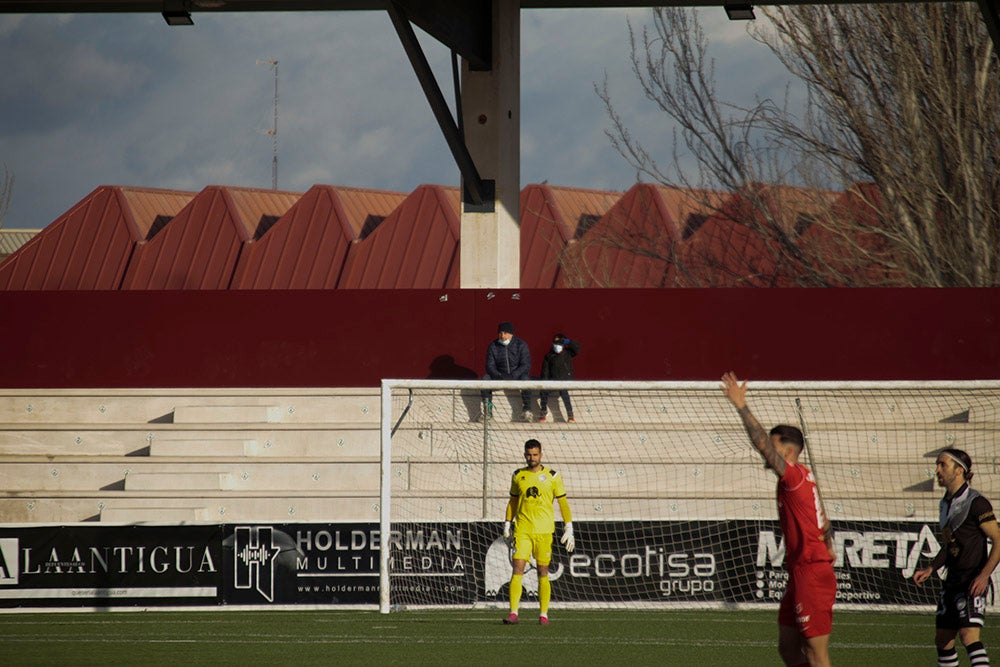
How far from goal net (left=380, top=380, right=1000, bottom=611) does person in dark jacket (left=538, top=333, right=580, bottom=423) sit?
147 millimetres

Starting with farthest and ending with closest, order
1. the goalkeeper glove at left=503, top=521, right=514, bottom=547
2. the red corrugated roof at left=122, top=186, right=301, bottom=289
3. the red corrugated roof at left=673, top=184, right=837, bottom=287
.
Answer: the red corrugated roof at left=122, top=186, right=301, bottom=289, the red corrugated roof at left=673, top=184, right=837, bottom=287, the goalkeeper glove at left=503, top=521, right=514, bottom=547

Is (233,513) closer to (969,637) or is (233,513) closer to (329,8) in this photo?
(329,8)

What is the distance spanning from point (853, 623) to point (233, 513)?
26.8ft

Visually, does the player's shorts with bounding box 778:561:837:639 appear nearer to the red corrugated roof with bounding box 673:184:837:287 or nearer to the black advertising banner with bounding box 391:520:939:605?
the black advertising banner with bounding box 391:520:939:605

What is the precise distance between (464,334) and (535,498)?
18.2 feet

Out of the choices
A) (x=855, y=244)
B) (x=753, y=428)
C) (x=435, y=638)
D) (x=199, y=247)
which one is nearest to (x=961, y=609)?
(x=753, y=428)

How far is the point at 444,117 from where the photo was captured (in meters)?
16.4

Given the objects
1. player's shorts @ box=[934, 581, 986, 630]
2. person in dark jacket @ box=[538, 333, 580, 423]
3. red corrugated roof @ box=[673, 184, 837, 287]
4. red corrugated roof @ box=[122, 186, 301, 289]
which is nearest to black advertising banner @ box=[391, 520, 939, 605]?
person in dark jacket @ box=[538, 333, 580, 423]

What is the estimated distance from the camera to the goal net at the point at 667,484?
14.6 metres

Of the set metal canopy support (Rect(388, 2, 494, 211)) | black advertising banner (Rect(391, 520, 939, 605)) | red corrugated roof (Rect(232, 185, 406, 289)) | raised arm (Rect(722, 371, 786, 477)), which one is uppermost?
red corrugated roof (Rect(232, 185, 406, 289))

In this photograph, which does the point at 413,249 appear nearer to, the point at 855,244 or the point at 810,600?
the point at 855,244

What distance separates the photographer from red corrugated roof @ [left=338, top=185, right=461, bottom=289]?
33875 mm

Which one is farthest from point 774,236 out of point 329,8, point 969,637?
point 969,637

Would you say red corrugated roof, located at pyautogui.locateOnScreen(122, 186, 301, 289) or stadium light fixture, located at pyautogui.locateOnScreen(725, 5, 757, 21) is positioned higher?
red corrugated roof, located at pyautogui.locateOnScreen(122, 186, 301, 289)
